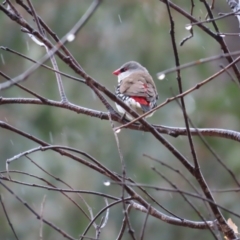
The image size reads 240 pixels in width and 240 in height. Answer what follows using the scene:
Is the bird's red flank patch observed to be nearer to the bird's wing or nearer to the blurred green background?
the bird's wing

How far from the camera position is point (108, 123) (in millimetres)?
8586

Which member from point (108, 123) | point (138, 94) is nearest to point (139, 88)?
point (138, 94)

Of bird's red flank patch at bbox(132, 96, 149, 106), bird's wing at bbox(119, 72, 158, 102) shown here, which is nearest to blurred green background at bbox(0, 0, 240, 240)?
bird's wing at bbox(119, 72, 158, 102)

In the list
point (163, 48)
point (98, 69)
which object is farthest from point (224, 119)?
point (98, 69)

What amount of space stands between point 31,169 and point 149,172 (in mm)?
1682

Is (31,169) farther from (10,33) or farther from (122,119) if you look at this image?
(122,119)

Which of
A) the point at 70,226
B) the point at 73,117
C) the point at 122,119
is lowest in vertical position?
the point at 122,119

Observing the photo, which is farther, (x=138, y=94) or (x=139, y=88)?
(x=139, y=88)

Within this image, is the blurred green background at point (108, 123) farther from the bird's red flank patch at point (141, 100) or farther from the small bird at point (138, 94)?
the bird's red flank patch at point (141, 100)

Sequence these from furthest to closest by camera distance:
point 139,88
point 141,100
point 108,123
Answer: point 108,123 < point 139,88 < point 141,100

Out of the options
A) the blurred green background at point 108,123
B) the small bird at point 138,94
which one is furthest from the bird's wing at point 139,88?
the blurred green background at point 108,123

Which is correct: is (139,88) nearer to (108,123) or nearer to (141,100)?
(141,100)

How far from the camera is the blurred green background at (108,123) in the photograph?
860cm

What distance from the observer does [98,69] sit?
9352 millimetres
